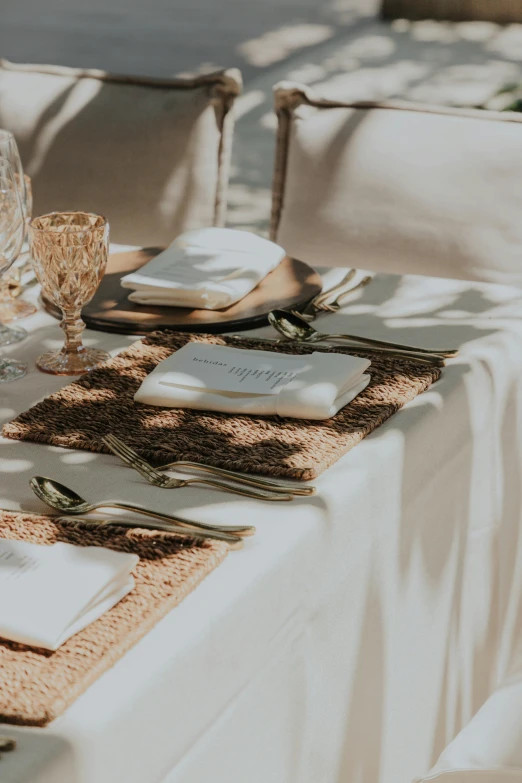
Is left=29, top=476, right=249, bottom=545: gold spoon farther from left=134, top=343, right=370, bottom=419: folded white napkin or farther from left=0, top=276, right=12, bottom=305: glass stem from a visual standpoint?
left=0, top=276, right=12, bottom=305: glass stem

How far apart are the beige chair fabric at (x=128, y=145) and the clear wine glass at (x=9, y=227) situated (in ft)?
3.25

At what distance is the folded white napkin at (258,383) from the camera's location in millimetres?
1115

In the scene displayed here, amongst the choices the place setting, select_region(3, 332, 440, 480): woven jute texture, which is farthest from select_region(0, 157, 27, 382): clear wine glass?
select_region(3, 332, 440, 480): woven jute texture

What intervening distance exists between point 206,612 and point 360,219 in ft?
4.71

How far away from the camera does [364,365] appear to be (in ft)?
3.88

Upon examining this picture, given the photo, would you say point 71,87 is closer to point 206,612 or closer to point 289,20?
point 206,612

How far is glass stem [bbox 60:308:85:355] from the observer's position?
4.28 ft

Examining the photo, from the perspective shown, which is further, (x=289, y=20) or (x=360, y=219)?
(x=289, y=20)

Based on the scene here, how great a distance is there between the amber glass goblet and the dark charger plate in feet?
0.35

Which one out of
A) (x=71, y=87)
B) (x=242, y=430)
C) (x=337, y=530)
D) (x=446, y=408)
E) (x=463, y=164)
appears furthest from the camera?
(x=71, y=87)

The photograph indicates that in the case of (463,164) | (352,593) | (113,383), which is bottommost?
(352,593)

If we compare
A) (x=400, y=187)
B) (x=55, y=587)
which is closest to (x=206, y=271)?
(x=400, y=187)

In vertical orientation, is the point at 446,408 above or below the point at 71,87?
below

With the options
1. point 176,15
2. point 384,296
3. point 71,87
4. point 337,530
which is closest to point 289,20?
point 176,15
